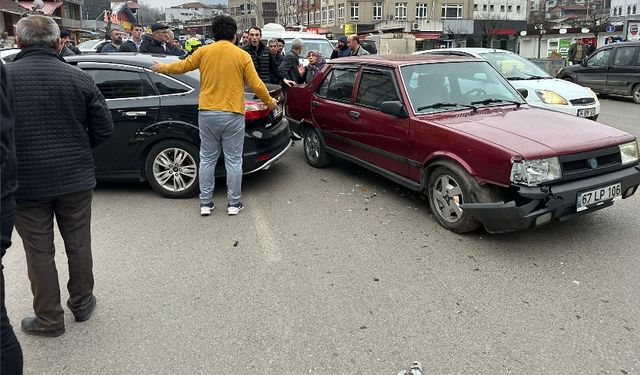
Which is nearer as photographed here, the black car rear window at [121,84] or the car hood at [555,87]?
the black car rear window at [121,84]

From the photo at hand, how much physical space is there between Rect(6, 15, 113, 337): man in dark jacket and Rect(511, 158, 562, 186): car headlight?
3054 mm

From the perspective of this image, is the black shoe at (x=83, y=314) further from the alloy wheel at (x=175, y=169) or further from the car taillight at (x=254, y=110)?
the car taillight at (x=254, y=110)

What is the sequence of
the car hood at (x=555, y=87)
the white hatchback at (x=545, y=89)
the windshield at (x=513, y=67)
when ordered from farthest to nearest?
the windshield at (x=513, y=67) < the car hood at (x=555, y=87) < the white hatchback at (x=545, y=89)

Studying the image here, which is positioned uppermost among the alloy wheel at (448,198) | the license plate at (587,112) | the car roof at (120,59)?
the car roof at (120,59)

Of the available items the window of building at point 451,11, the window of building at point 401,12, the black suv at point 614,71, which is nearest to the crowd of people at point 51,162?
the black suv at point 614,71

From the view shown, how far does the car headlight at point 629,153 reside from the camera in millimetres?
4507

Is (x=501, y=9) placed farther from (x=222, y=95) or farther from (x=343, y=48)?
(x=222, y=95)

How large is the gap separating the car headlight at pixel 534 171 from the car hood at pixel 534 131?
Result: 0.19 ft

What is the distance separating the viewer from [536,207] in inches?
159

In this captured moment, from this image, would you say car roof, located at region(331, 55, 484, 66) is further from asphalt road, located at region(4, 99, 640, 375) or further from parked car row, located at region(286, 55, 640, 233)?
asphalt road, located at region(4, 99, 640, 375)

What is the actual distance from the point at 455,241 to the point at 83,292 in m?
3.07

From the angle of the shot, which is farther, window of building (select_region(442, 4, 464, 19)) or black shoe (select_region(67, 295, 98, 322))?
window of building (select_region(442, 4, 464, 19))

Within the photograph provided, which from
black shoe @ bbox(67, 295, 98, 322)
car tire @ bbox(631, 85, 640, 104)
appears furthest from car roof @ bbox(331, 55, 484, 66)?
car tire @ bbox(631, 85, 640, 104)

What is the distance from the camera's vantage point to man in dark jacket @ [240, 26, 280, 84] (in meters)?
8.74
